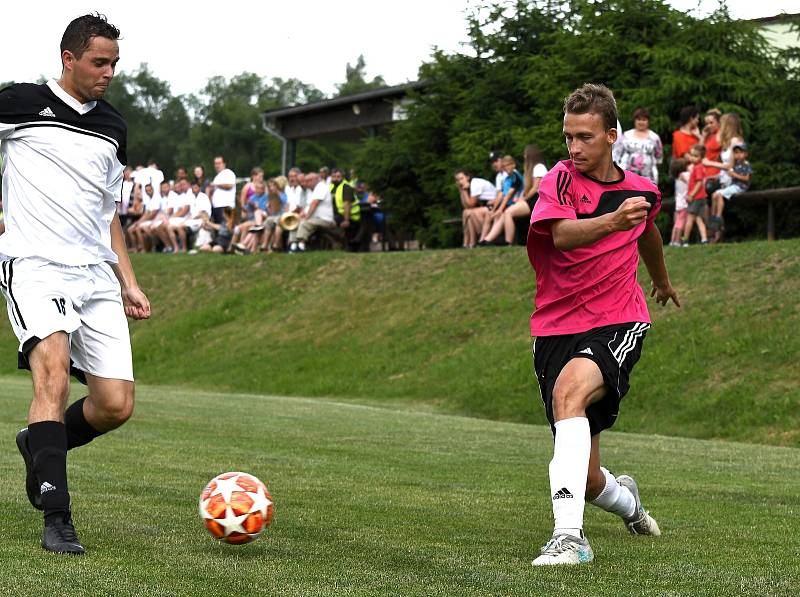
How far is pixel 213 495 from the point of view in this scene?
649cm

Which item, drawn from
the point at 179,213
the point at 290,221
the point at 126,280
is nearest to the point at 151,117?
the point at 179,213

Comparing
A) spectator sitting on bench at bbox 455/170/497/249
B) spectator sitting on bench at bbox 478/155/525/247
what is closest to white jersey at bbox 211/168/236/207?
spectator sitting on bench at bbox 455/170/497/249

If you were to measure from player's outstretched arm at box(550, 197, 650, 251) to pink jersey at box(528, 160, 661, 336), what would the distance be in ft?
0.50

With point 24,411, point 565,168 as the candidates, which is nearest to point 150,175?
point 24,411

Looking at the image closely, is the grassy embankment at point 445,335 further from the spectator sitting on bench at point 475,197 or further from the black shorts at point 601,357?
the black shorts at point 601,357

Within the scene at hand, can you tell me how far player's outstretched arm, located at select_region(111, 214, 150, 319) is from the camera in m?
7.26

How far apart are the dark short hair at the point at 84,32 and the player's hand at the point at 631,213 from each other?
2.65 m

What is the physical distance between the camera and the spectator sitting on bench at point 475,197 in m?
25.9

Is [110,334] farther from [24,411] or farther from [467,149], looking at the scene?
[467,149]

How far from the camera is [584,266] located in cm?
666

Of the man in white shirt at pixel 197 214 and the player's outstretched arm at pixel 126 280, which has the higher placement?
the player's outstretched arm at pixel 126 280

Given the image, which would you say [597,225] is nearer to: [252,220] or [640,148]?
[640,148]

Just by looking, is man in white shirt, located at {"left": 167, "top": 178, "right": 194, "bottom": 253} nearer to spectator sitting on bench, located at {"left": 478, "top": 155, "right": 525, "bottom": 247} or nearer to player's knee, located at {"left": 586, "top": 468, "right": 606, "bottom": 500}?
spectator sitting on bench, located at {"left": 478, "top": 155, "right": 525, "bottom": 247}

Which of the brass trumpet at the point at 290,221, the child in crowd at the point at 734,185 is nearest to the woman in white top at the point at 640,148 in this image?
the child in crowd at the point at 734,185
